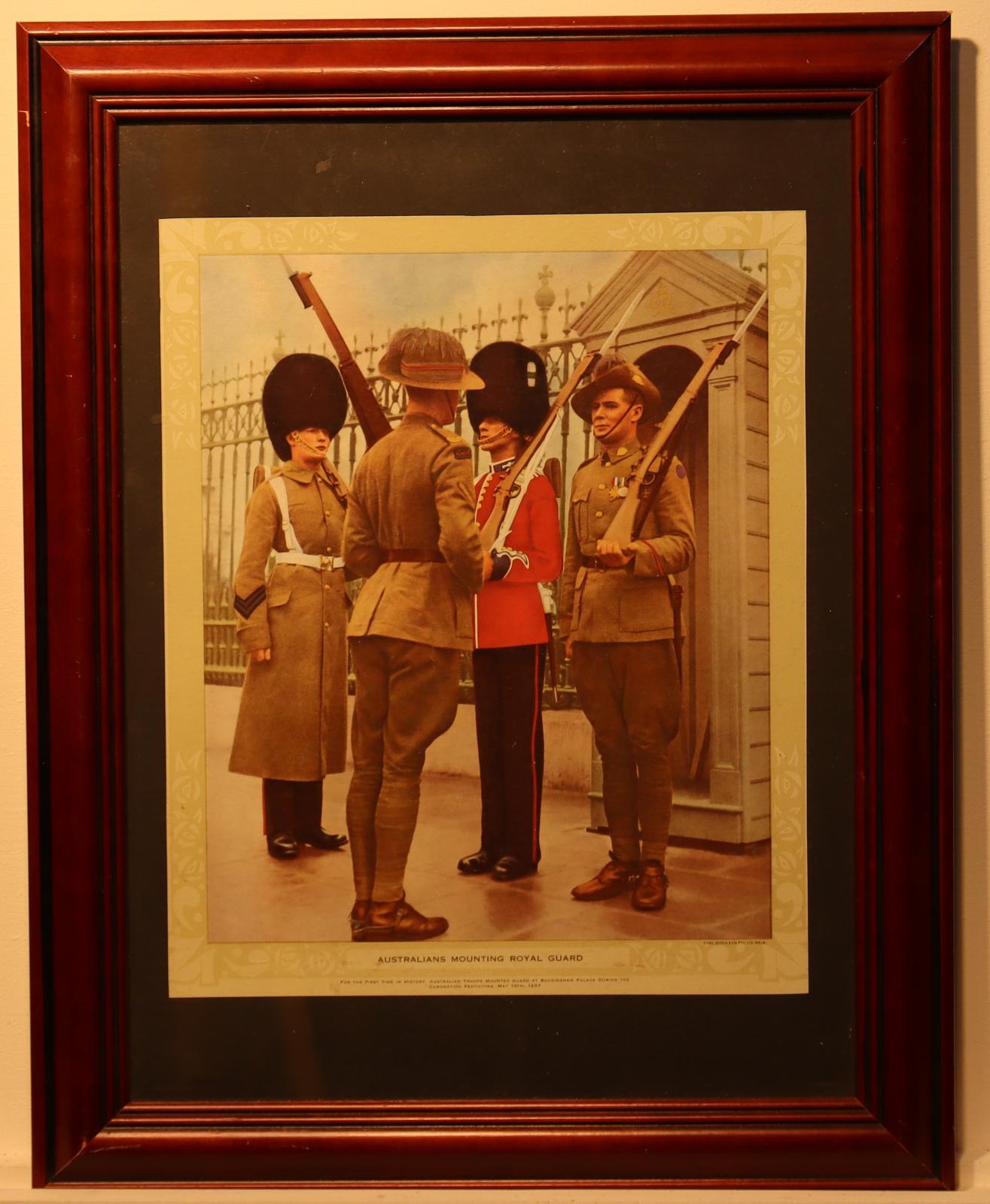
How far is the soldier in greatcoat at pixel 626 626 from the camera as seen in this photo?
3.38ft

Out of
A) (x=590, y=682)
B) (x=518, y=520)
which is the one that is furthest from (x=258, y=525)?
(x=590, y=682)

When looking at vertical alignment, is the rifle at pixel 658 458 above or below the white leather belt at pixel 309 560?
above

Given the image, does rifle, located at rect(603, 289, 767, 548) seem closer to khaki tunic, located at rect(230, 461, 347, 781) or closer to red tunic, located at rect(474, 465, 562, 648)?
red tunic, located at rect(474, 465, 562, 648)

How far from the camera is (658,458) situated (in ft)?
3.43

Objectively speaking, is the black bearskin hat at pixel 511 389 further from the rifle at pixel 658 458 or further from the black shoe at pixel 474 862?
the black shoe at pixel 474 862

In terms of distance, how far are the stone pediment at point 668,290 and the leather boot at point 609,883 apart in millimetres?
569

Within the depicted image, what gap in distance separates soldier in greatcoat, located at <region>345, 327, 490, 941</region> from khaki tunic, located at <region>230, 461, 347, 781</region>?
0.02 meters

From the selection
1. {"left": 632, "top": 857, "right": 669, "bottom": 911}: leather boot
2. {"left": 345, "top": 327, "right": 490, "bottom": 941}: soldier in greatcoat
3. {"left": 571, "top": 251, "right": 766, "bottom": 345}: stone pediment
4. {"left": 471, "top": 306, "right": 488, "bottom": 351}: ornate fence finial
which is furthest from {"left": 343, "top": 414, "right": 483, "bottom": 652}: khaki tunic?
{"left": 632, "top": 857, "right": 669, "bottom": 911}: leather boot

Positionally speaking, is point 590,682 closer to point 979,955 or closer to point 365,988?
point 365,988

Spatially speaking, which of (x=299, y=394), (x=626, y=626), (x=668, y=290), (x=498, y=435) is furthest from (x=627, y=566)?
(x=299, y=394)

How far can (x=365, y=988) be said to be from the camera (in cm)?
103

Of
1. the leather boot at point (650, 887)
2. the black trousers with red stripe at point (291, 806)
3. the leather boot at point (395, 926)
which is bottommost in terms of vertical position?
the leather boot at point (395, 926)

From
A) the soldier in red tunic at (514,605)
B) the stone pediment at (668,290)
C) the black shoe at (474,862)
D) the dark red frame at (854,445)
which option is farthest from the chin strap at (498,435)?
the black shoe at (474,862)

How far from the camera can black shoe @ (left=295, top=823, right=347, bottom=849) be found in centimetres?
103
